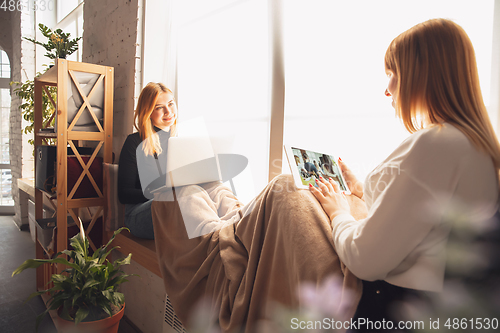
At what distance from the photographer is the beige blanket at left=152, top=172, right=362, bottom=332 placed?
0.85m

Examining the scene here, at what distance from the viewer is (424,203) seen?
641mm

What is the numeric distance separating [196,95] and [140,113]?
379 millimetres

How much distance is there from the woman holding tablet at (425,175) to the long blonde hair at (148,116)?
4.46 ft

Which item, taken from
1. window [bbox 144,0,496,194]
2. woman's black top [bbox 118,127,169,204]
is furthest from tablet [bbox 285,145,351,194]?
woman's black top [bbox 118,127,169,204]

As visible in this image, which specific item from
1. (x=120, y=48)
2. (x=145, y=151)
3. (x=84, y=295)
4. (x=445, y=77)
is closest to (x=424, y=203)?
(x=445, y=77)

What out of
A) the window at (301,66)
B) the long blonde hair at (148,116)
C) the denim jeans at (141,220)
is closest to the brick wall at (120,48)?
the window at (301,66)

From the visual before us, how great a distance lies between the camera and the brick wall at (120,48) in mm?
2053

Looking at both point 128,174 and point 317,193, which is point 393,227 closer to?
point 317,193

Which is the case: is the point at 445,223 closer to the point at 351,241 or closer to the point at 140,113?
the point at 351,241

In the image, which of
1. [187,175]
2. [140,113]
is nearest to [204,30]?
[140,113]

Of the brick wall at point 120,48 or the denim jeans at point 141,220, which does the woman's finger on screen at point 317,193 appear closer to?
the denim jeans at point 141,220

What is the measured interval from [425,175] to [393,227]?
13 centimetres

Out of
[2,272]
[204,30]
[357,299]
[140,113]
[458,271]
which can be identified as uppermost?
[204,30]

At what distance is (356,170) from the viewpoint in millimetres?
1307
